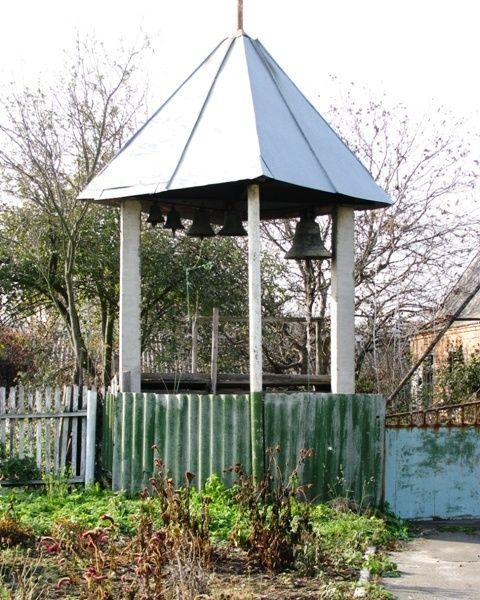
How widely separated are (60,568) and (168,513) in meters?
0.90

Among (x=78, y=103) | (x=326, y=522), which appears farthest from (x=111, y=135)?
(x=326, y=522)

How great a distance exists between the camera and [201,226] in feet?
38.7

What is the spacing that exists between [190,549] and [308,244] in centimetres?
535

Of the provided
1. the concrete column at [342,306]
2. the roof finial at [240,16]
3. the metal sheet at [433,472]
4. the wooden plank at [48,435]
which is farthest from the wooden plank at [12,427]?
the roof finial at [240,16]

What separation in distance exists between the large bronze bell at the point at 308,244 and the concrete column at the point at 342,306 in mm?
173

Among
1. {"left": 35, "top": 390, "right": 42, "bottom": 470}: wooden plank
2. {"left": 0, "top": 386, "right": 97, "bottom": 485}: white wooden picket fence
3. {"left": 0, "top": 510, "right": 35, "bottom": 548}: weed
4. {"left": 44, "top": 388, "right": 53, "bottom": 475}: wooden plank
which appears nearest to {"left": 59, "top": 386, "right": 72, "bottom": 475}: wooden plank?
{"left": 0, "top": 386, "right": 97, "bottom": 485}: white wooden picket fence

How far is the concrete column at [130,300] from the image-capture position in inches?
421

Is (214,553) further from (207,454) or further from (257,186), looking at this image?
(257,186)

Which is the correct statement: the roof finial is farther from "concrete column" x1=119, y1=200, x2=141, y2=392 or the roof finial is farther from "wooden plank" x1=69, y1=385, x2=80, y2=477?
"wooden plank" x1=69, y1=385, x2=80, y2=477

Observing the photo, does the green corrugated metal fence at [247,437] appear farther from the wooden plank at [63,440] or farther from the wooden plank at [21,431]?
the wooden plank at [21,431]

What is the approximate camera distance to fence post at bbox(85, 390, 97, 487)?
36.5 feet

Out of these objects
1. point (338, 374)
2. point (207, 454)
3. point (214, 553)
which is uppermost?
point (338, 374)

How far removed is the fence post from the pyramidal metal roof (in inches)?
96.5

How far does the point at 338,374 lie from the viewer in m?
10.6
